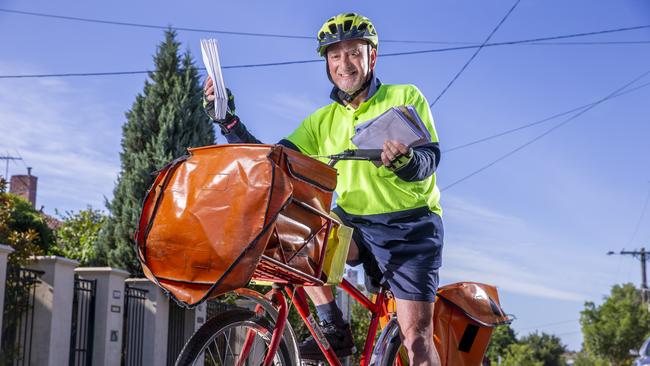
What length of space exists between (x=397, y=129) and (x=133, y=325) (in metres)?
Answer: 9.69

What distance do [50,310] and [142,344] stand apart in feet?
8.69

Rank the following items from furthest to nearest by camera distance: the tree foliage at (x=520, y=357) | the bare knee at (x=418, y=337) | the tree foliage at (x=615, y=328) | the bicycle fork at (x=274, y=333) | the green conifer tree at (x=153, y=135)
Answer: the tree foliage at (x=520, y=357), the tree foliage at (x=615, y=328), the green conifer tree at (x=153, y=135), the bare knee at (x=418, y=337), the bicycle fork at (x=274, y=333)

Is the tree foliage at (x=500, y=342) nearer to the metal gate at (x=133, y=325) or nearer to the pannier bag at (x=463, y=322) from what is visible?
the metal gate at (x=133, y=325)

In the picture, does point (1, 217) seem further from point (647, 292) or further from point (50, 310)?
point (647, 292)

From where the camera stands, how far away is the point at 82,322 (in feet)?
35.6

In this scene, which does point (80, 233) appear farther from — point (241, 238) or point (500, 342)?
point (500, 342)

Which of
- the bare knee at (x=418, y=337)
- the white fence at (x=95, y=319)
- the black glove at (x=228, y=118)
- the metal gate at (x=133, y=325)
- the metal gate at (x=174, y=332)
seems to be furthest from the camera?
the metal gate at (x=174, y=332)

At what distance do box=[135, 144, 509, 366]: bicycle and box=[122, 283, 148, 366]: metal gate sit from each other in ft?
29.3

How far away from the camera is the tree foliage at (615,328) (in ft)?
168

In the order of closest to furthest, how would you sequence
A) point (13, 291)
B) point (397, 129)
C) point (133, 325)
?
point (397, 129), point (13, 291), point (133, 325)

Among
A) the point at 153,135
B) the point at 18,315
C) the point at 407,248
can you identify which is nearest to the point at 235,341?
the point at 407,248

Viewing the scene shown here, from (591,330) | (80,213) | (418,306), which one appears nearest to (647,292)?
(591,330)

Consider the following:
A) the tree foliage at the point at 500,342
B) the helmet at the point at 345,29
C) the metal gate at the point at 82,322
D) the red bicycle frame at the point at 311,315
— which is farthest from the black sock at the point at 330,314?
the tree foliage at the point at 500,342

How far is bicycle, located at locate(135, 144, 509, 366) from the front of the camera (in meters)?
2.67
